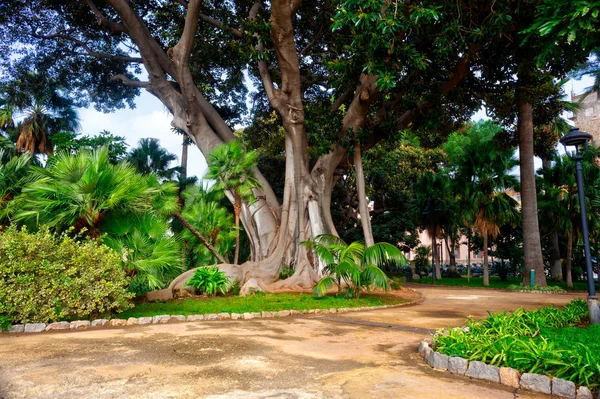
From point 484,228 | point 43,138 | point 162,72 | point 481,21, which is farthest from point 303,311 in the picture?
point 43,138

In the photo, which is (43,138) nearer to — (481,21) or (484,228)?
(481,21)

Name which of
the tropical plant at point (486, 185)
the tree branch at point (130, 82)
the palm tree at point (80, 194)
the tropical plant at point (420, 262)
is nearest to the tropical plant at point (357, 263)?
the palm tree at point (80, 194)

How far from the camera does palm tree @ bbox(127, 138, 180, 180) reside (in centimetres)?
2127

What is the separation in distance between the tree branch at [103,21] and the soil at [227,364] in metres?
12.7

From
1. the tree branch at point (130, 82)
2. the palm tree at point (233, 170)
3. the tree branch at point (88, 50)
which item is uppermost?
the tree branch at point (88, 50)

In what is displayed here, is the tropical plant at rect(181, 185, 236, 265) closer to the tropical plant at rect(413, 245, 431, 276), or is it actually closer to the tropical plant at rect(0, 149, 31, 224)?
the tropical plant at rect(0, 149, 31, 224)

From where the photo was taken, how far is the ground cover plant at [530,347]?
4188 millimetres

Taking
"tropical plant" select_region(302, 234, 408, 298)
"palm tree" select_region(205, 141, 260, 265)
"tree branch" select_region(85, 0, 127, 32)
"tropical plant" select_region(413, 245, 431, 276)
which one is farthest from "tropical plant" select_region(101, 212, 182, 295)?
"tropical plant" select_region(413, 245, 431, 276)

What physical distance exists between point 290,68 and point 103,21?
23.9ft

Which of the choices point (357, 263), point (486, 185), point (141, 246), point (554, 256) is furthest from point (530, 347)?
point (554, 256)

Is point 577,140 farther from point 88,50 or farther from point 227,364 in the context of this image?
point 88,50

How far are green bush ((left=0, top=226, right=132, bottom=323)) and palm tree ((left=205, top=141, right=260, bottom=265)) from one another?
264 inches

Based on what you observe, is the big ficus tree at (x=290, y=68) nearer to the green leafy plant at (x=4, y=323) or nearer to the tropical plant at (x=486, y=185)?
the tropical plant at (x=486, y=185)

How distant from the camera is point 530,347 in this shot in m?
4.71
